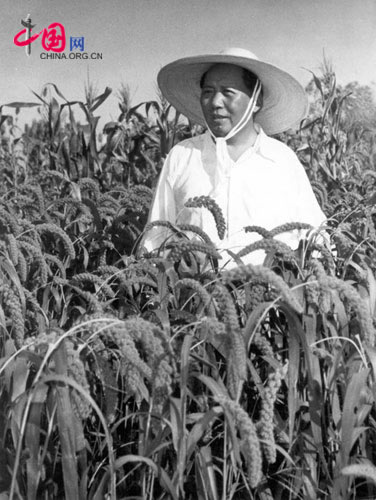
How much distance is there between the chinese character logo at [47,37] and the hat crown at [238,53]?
5.05 ft

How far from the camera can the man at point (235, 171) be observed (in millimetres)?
2730

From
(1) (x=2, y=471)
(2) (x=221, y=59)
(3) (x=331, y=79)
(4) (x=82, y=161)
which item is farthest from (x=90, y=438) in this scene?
(3) (x=331, y=79)

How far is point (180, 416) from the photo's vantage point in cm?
117

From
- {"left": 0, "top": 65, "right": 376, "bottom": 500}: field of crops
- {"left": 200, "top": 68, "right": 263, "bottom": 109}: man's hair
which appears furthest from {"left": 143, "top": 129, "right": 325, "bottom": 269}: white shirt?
{"left": 0, "top": 65, "right": 376, "bottom": 500}: field of crops

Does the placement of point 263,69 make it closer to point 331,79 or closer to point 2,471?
point 2,471

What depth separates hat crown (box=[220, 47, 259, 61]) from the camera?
2.83m

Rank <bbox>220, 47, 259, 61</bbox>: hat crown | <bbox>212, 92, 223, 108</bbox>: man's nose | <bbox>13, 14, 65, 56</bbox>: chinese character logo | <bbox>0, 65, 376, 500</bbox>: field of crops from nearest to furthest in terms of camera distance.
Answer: <bbox>0, 65, 376, 500</bbox>: field of crops
<bbox>212, 92, 223, 108</bbox>: man's nose
<bbox>220, 47, 259, 61</bbox>: hat crown
<bbox>13, 14, 65, 56</bbox>: chinese character logo

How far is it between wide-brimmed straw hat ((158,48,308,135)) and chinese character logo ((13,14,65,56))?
3.54 feet

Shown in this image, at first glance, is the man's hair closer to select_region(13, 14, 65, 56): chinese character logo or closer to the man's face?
the man's face

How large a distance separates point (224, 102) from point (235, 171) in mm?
270

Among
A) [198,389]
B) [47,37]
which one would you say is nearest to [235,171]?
[198,389]

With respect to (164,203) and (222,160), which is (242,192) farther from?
(164,203)

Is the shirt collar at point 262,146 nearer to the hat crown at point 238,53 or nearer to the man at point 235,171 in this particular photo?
the man at point 235,171

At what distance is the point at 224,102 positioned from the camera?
274 centimetres
